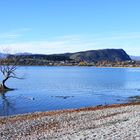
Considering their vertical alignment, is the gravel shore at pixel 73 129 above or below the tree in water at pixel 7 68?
below

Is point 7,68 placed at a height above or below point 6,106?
above

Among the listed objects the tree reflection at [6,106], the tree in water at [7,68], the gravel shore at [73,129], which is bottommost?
the tree reflection at [6,106]

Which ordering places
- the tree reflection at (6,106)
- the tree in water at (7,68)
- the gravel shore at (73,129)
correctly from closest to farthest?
the gravel shore at (73,129) → the tree reflection at (6,106) → the tree in water at (7,68)

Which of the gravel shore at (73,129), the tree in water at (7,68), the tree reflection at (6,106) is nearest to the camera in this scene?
the gravel shore at (73,129)

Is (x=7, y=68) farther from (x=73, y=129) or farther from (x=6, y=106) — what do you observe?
(x=73, y=129)

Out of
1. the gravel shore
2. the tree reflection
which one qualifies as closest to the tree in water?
the tree reflection

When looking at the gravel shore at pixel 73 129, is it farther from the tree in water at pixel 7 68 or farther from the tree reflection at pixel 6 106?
the tree in water at pixel 7 68

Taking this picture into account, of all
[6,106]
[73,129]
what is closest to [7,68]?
[6,106]

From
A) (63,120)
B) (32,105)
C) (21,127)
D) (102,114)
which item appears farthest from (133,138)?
(32,105)

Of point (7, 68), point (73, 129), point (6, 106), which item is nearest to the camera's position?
point (73, 129)

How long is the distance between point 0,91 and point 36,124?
171 ft

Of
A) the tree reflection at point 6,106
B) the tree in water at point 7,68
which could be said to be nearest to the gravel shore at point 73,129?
the tree reflection at point 6,106

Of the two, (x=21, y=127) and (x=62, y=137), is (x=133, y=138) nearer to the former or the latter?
(x=62, y=137)

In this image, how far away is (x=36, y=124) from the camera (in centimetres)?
3356
